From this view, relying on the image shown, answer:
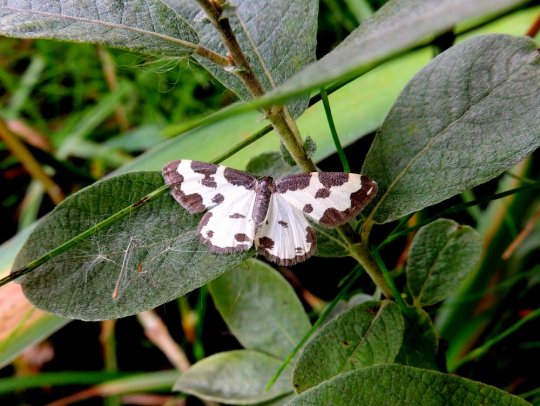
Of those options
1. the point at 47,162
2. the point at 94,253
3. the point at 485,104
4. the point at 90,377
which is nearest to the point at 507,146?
the point at 485,104

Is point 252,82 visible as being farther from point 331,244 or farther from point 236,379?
point 236,379

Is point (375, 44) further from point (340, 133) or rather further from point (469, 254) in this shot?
point (340, 133)

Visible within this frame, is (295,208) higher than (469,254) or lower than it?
higher

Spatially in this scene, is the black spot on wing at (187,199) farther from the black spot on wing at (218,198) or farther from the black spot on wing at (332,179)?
the black spot on wing at (332,179)

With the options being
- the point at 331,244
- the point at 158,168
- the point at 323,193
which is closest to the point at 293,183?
the point at 323,193

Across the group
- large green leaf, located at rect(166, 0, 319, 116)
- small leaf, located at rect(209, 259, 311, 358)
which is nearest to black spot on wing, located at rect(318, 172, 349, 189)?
large green leaf, located at rect(166, 0, 319, 116)
